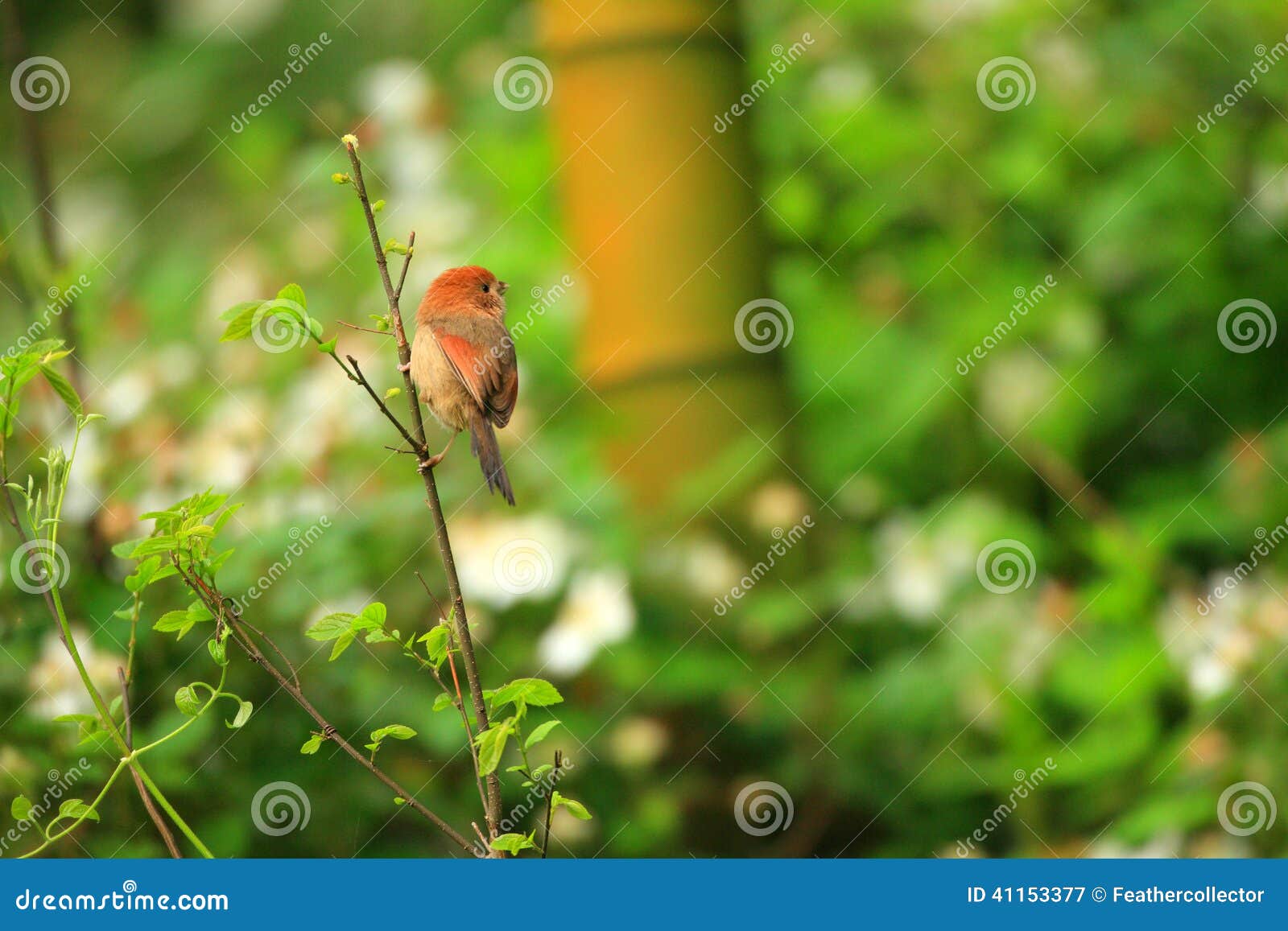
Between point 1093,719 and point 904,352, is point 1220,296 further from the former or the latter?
point 1093,719

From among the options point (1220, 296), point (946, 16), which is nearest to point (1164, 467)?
point (1220, 296)


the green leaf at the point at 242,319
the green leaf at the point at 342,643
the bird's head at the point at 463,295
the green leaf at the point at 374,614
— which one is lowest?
the green leaf at the point at 342,643

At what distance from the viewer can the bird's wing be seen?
6.11 feet

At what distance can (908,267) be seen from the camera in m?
3.23

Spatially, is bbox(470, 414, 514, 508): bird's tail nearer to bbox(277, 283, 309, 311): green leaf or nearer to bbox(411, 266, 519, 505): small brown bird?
bbox(411, 266, 519, 505): small brown bird

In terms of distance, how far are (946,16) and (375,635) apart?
286 cm

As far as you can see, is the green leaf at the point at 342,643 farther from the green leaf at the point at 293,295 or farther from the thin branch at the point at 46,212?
the thin branch at the point at 46,212

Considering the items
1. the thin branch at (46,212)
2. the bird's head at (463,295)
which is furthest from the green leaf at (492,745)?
the thin branch at (46,212)

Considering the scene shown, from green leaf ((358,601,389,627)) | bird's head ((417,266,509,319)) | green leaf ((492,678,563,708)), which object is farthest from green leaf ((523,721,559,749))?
bird's head ((417,266,509,319))

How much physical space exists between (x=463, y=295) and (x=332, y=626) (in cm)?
97

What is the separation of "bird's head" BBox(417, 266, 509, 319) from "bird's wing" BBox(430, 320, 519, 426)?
1.5 inches

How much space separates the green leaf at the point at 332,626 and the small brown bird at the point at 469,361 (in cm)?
72

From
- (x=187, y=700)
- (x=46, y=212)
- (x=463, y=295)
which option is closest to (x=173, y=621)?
(x=187, y=700)

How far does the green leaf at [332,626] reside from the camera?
42.2 inches
